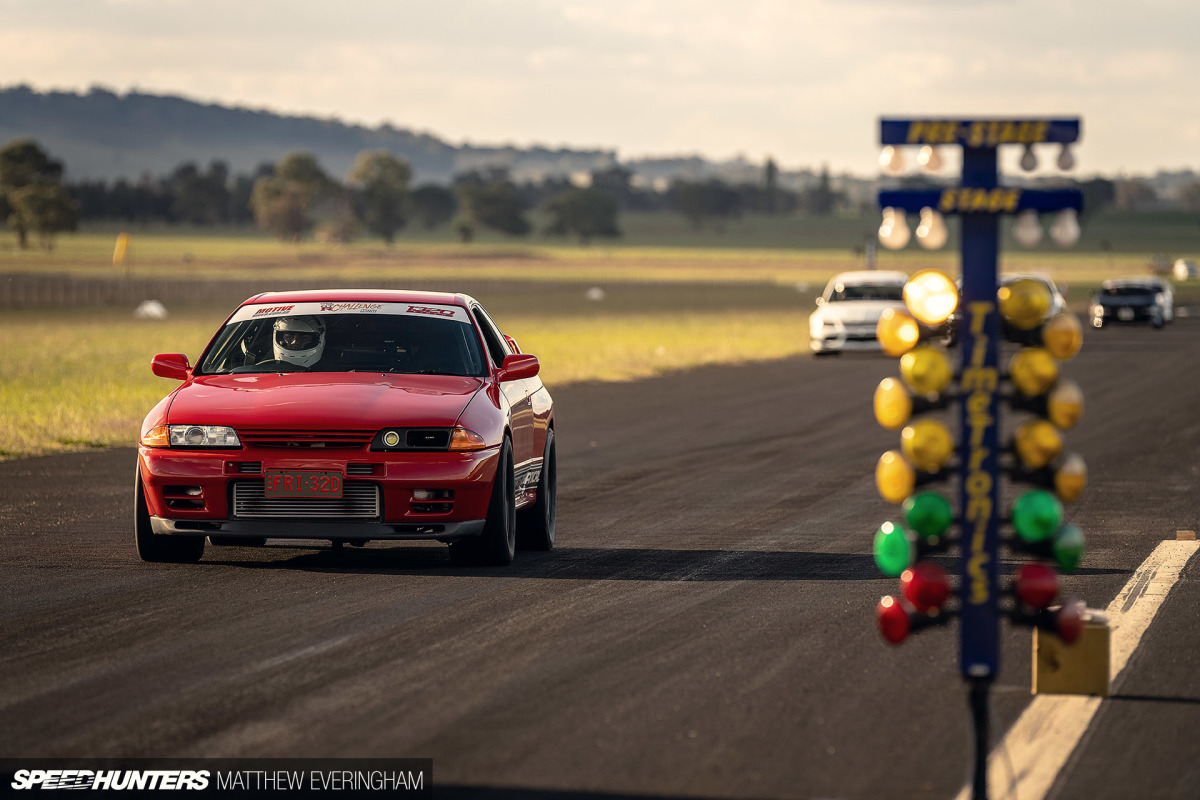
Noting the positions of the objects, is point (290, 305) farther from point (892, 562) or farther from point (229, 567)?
point (892, 562)

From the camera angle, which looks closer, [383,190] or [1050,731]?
[1050,731]

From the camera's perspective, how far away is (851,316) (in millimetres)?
35406

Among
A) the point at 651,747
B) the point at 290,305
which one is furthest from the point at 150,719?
the point at 290,305

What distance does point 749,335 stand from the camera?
1812 inches

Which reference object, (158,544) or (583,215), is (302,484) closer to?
(158,544)

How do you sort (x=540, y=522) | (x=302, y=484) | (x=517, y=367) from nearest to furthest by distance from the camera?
(x=302, y=484), (x=517, y=367), (x=540, y=522)

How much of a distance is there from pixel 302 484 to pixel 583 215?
186 metres

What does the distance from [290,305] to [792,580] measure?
365 centimetres

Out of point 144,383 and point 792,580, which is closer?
point 792,580

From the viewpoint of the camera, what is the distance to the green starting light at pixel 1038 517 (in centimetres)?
538

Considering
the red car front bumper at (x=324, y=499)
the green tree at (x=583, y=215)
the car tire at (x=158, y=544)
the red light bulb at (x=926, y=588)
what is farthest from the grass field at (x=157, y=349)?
the green tree at (x=583, y=215)

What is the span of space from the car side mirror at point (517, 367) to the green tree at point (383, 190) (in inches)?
6965

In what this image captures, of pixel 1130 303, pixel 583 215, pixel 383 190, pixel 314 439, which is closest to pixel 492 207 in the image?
pixel 583 215

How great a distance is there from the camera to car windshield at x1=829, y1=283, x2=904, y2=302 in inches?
1436
